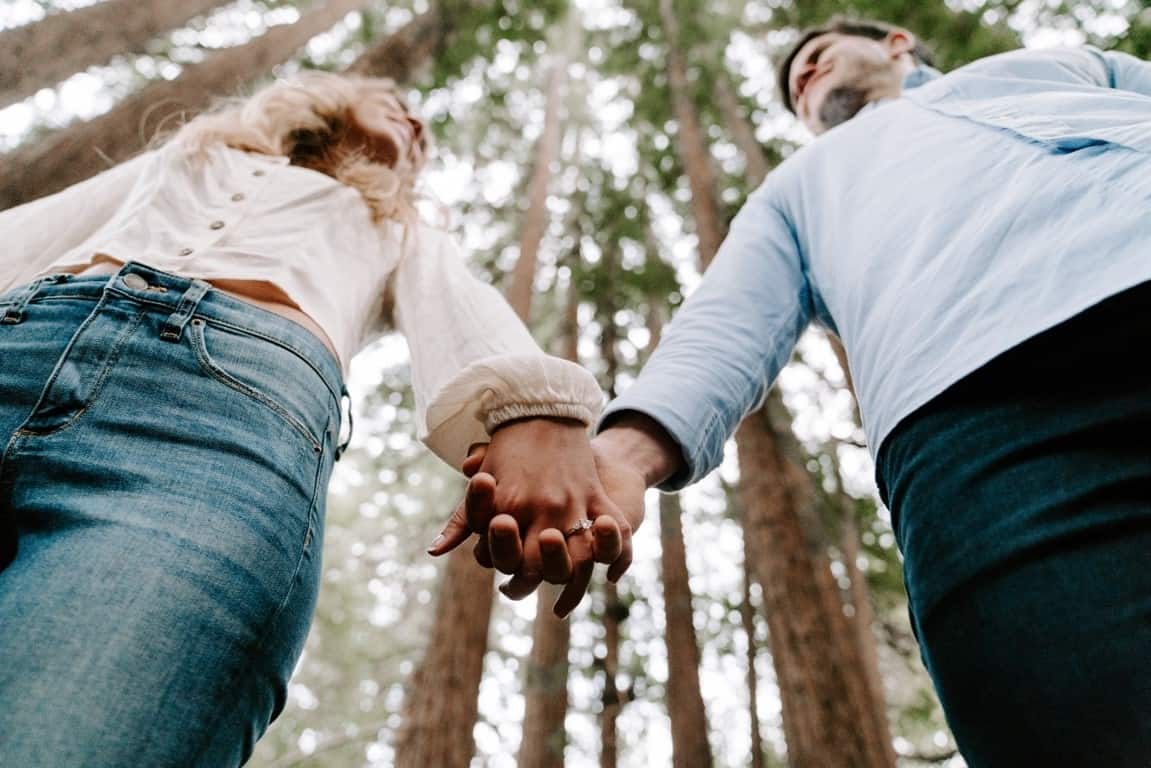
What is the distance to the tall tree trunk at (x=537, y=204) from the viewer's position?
7301mm

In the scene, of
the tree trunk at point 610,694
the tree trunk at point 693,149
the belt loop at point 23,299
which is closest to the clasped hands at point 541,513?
the belt loop at point 23,299

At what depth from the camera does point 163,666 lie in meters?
0.88

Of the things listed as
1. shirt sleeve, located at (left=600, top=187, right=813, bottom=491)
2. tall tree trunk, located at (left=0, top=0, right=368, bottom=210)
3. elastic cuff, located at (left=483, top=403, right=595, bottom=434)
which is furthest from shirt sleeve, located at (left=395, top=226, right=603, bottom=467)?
tall tree trunk, located at (left=0, top=0, right=368, bottom=210)

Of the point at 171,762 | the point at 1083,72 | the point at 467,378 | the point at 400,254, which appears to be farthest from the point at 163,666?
the point at 1083,72

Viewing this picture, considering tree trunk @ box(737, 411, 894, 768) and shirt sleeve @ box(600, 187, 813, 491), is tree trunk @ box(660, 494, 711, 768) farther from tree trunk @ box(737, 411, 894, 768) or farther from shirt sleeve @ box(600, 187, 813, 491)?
shirt sleeve @ box(600, 187, 813, 491)

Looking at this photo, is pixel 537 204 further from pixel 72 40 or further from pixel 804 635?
pixel 804 635

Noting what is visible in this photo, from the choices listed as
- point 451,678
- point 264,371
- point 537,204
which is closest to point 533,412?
point 264,371

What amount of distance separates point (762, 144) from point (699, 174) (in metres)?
1.31

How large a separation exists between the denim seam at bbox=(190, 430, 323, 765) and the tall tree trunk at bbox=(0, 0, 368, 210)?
1.70 metres

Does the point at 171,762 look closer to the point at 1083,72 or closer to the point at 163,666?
the point at 163,666

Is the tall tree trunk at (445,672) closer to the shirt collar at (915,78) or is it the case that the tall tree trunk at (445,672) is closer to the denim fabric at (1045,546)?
the denim fabric at (1045,546)

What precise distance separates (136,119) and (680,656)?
18.4 feet

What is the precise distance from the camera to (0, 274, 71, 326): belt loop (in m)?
1.17

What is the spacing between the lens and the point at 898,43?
105 inches
